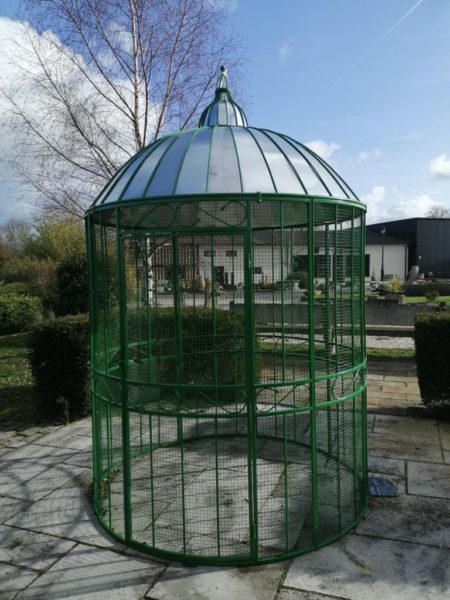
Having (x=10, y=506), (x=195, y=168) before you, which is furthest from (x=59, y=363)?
(x=195, y=168)

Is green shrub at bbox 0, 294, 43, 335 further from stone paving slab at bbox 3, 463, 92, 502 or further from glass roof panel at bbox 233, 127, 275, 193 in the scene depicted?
glass roof panel at bbox 233, 127, 275, 193

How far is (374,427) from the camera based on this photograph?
7.35 meters

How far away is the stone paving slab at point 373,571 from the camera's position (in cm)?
356

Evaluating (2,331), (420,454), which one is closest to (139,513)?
(420,454)

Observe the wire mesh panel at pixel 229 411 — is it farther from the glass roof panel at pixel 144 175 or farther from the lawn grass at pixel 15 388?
the lawn grass at pixel 15 388

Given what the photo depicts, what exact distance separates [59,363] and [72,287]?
5333 mm

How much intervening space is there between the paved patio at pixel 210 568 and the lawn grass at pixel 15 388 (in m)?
2.09

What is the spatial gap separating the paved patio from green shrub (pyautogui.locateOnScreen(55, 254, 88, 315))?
699 cm

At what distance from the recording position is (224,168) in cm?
405

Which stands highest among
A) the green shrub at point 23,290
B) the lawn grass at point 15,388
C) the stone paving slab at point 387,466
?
the green shrub at point 23,290

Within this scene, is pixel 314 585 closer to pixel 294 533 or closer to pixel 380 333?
pixel 294 533

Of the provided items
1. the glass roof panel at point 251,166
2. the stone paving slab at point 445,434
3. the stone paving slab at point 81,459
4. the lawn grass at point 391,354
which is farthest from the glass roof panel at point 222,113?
the lawn grass at point 391,354

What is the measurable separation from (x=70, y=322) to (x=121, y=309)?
13.4ft

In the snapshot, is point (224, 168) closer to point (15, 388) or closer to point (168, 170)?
point (168, 170)
